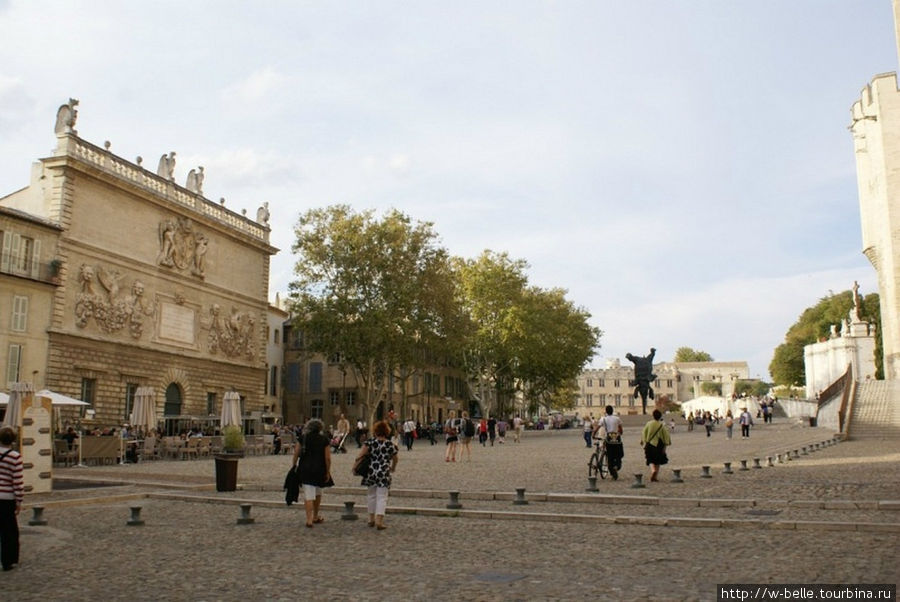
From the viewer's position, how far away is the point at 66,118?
3359 centimetres

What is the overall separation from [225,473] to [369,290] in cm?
3229

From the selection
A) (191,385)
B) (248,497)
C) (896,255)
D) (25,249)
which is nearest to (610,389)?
(896,255)

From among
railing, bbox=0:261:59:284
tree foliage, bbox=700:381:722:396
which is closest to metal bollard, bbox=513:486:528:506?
railing, bbox=0:261:59:284

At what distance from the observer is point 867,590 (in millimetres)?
6129

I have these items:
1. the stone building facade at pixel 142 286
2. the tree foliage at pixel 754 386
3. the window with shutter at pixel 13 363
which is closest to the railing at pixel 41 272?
the stone building facade at pixel 142 286

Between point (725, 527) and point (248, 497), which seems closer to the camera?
point (725, 527)

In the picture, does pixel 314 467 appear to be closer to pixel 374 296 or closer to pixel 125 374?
pixel 125 374

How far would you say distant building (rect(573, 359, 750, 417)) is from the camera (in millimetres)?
143375

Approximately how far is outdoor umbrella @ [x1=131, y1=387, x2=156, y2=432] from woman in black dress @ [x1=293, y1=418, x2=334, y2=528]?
21685 millimetres

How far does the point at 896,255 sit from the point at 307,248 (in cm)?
3433

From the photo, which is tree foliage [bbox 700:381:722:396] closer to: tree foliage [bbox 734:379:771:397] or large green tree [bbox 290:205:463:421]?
tree foliage [bbox 734:379:771:397]

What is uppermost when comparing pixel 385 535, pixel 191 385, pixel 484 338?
pixel 484 338

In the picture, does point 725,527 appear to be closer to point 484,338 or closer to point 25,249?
point 25,249

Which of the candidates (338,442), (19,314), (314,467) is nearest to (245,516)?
(314,467)
